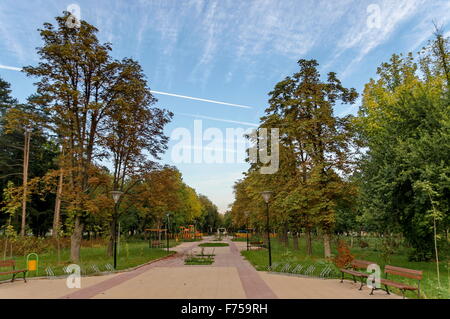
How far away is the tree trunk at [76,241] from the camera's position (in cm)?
1672

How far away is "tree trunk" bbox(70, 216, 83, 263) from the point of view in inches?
658

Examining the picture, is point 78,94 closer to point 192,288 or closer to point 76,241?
point 76,241

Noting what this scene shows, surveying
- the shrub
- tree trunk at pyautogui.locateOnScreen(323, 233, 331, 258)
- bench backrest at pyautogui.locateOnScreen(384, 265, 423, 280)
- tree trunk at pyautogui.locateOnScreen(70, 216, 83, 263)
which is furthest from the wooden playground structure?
bench backrest at pyautogui.locateOnScreen(384, 265, 423, 280)

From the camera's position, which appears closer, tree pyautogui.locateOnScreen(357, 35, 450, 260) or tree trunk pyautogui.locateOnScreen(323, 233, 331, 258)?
tree pyautogui.locateOnScreen(357, 35, 450, 260)

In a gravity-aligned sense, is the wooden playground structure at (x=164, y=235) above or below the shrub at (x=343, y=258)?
below

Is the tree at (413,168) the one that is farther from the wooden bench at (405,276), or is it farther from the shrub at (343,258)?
the wooden bench at (405,276)

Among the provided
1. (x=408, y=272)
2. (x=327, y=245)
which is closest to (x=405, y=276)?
(x=408, y=272)

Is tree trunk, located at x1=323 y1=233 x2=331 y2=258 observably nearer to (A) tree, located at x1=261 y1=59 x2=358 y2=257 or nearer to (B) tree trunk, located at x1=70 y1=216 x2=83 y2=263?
(A) tree, located at x1=261 y1=59 x2=358 y2=257

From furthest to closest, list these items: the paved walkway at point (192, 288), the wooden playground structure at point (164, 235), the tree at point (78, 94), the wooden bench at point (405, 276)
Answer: the wooden playground structure at point (164, 235)
the tree at point (78, 94)
the paved walkway at point (192, 288)
the wooden bench at point (405, 276)

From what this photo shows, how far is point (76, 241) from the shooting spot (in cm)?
1694

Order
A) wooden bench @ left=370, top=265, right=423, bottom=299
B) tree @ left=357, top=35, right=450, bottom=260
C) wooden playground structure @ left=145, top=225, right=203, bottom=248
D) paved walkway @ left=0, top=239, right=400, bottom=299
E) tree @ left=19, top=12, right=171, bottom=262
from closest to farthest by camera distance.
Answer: wooden bench @ left=370, top=265, right=423, bottom=299
paved walkway @ left=0, top=239, right=400, bottom=299
tree @ left=357, top=35, right=450, bottom=260
tree @ left=19, top=12, right=171, bottom=262
wooden playground structure @ left=145, top=225, right=203, bottom=248

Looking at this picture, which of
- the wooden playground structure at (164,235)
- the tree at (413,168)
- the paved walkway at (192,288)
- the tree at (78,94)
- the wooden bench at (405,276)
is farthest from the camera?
the wooden playground structure at (164,235)

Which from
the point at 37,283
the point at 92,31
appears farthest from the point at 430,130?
the point at 92,31

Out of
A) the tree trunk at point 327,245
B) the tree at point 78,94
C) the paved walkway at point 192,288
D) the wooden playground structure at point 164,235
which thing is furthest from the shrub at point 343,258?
the wooden playground structure at point 164,235
